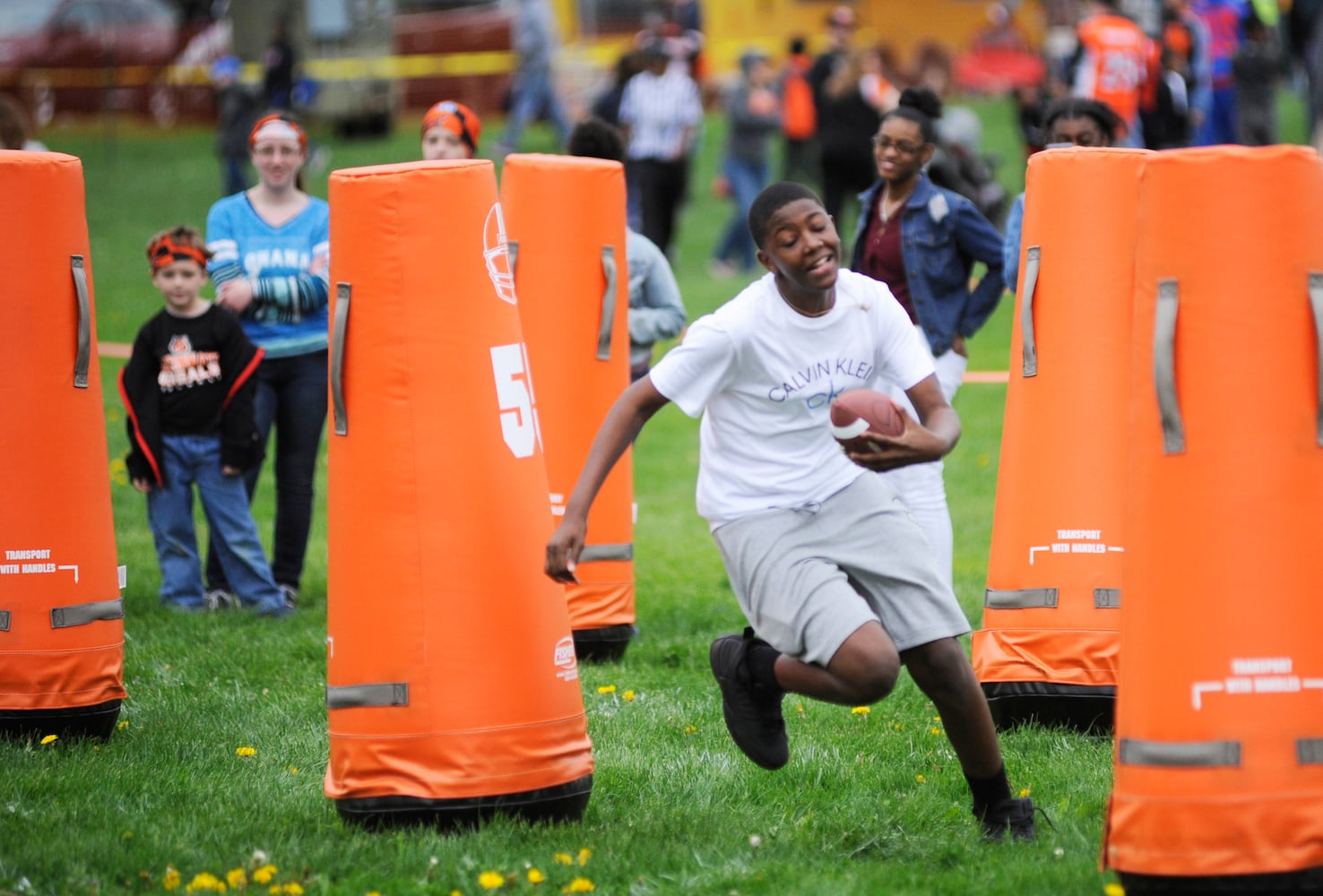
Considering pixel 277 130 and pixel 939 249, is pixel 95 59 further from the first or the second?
pixel 939 249

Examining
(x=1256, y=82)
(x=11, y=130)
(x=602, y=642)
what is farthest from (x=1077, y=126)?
(x=1256, y=82)

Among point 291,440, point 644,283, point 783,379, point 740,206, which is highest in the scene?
point 783,379

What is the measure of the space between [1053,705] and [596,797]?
163 cm

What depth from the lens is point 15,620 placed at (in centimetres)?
558

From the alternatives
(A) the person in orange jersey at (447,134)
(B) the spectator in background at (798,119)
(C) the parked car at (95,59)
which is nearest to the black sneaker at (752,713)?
(A) the person in orange jersey at (447,134)

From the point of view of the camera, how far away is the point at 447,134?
7.64 m

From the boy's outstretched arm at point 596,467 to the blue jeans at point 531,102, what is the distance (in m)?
17.6

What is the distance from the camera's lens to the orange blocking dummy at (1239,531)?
12.7 ft

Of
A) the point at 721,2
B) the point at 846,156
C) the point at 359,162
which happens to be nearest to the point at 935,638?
the point at 846,156

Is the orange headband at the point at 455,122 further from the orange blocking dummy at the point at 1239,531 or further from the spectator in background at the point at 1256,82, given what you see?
the spectator in background at the point at 1256,82

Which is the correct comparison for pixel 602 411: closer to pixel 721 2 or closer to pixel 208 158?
pixel 208 158

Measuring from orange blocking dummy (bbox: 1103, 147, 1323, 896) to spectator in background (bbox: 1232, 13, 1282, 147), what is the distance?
13649mm

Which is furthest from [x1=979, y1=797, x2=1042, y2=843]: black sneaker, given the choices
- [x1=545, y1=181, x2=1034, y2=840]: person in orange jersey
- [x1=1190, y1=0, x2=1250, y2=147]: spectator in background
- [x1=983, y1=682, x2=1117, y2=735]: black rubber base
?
[x1=1190, y1=0, x2=1250, y2=147]: spectator in background

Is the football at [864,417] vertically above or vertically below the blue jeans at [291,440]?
above
